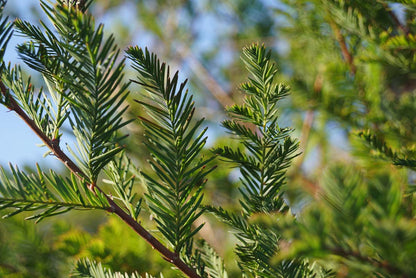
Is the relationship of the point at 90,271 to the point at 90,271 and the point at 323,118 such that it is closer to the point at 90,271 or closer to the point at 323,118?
the point at 90,271

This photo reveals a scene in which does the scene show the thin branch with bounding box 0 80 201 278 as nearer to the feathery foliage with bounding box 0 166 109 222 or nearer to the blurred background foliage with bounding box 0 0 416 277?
the feathery foliage with bounding box 0 166 109 222

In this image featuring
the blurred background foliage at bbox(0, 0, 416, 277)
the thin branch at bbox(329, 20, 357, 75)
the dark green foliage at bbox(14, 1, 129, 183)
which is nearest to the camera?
the dark green foliage at bbox(14, 1, 129, 183)

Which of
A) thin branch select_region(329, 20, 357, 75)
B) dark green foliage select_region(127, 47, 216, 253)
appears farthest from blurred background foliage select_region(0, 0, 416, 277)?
dark green foliage select_region(127, 47, 216, 253)

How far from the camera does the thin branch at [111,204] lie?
336 millimetres

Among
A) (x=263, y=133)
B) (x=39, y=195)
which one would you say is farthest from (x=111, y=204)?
(x=263, y=133)

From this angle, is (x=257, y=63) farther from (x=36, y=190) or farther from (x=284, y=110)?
(x=284, y=110)

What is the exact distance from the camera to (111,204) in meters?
0.34

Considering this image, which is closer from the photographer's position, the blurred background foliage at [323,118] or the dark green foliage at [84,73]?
the dark green foliage at [84,73]

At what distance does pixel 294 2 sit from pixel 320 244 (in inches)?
28.1

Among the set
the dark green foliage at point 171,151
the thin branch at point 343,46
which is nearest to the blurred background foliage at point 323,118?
the thin branch at point 343,46

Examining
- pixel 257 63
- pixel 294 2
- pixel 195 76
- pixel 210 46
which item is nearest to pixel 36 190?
pixel 257 63

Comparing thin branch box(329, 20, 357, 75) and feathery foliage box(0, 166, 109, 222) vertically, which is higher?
thin branch box(329, 20, 357, 75)

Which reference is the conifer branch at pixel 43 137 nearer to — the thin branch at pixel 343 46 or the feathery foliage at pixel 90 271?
the feathery foliage at pixel 90 271

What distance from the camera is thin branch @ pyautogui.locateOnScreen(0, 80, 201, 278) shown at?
34 centimetres
